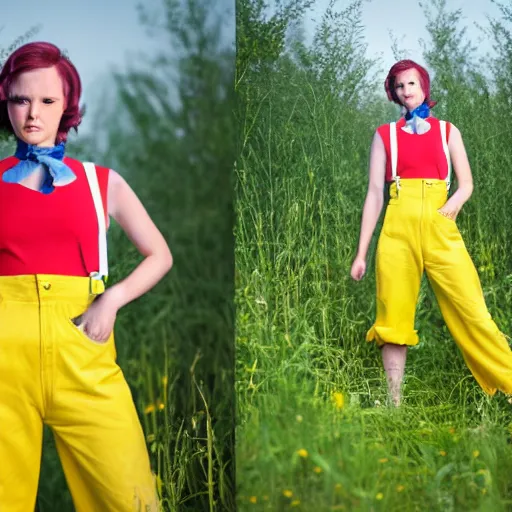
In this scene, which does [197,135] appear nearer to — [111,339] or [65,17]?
[65,17]

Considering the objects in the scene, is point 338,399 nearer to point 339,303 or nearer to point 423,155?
point 339,303

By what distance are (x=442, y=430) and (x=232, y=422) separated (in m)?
0.90

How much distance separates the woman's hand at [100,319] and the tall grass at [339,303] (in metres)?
0.63

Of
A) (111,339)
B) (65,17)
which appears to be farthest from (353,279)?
(65,17)

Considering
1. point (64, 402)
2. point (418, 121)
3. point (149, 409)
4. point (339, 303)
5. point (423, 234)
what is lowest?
point (149, 409)

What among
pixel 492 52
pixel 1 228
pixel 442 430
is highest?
pixel 492 52

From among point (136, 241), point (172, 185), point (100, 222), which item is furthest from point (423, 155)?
point (100, 222)

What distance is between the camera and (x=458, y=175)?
11.6 ft

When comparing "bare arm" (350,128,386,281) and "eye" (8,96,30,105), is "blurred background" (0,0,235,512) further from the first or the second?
"bare arm" (350,128,386,281)

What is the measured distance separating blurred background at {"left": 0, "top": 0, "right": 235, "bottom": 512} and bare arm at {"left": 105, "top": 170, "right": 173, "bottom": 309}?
60mm

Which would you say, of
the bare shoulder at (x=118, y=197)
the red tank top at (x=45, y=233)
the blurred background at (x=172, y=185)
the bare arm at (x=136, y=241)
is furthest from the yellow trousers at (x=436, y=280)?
the red tank top at (x=45, y=233)

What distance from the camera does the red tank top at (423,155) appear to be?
351cm

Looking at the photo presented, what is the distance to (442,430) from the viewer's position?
11.7 ft

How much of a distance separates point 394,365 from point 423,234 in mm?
565
